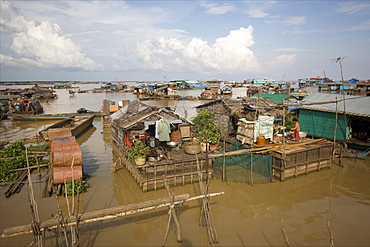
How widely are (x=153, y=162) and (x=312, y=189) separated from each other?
8563 millimetres

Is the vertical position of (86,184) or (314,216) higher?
(86,184)

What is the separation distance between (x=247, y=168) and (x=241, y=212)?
2.80 m

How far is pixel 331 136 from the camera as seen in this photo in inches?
655

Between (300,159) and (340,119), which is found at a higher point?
(340,119)

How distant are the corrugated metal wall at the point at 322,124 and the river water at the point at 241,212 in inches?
116

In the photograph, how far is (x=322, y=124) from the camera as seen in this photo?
17.2 meters

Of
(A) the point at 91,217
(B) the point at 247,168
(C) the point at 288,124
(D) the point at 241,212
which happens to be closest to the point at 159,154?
(B) the point at 247,168

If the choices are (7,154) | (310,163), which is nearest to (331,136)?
(310,163)

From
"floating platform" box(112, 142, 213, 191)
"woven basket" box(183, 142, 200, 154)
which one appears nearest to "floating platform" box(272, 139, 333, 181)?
"floating platform" box(112, 142, 213, 191)

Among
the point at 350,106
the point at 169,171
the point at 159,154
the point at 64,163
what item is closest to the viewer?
the point at 64,163

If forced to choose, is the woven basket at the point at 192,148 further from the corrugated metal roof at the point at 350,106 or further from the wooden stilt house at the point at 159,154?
the corrugated metal roof at the point at 350,106

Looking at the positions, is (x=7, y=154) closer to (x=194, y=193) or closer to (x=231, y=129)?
(x=194, y=193)

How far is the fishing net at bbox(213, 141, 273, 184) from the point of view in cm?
1180

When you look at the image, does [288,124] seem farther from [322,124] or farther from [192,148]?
[192,148]
